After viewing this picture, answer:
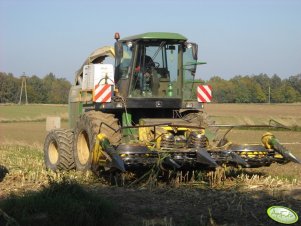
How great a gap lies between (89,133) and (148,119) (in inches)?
47.3

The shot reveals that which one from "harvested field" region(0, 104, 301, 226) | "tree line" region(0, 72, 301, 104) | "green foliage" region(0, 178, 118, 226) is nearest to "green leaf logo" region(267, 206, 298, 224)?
"harvested field" region(0, 104, 301, 226)

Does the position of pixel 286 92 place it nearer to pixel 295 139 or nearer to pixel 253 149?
pixel 295 139

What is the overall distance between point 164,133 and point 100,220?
3738mm

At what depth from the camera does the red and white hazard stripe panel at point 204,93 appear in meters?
10.5

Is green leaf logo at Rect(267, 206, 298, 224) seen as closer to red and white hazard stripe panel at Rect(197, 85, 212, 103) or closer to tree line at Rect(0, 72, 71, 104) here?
red and white hazard stripe panel at Rect(197, 85, 212, 103)

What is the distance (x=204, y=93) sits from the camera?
34.5 ft

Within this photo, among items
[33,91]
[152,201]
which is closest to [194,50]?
[152,201]

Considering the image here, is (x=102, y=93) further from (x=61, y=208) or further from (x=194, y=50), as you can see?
(x=61, y=208)

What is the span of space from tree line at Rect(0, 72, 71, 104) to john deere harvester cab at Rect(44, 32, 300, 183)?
258 ft

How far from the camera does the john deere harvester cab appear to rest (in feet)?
26.3

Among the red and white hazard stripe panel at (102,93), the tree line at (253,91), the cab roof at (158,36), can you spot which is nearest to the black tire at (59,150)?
the red and white hazard stripe panel at (102,93)

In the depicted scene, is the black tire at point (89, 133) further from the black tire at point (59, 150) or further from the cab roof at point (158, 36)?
the cab roof at point (158, 36)

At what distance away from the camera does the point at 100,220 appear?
5.16m

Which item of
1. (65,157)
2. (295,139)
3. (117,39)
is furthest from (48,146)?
(295,139)
